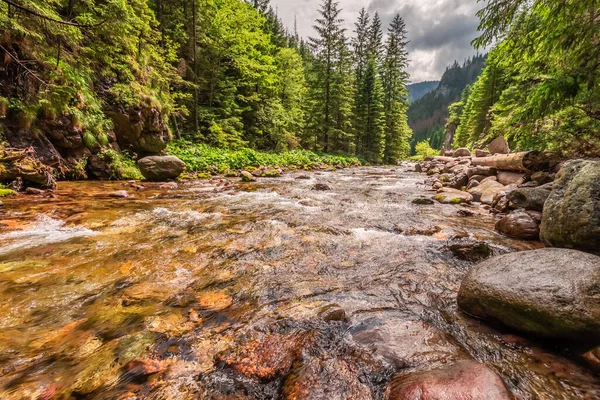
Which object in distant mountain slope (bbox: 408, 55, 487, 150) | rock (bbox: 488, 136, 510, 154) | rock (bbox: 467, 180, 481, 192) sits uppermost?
distant mountain slope (bbox: 408, 55, 487, 150)

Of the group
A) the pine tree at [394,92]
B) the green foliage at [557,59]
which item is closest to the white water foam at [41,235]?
the green foliage at [557,59]

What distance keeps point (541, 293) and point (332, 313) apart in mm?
1556

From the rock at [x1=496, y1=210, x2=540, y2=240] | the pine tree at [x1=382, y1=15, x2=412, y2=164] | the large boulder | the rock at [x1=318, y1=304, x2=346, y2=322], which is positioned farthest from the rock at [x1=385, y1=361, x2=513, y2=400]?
the pine tree at [x1=382, y1=15, x2=412, y2=164]

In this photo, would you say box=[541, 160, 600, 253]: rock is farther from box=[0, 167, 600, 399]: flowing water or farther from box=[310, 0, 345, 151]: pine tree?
box=[310, 0, 345, 151]: pine tree

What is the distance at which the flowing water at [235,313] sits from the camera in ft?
5.26

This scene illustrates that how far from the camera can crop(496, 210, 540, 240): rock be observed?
414 centimetres

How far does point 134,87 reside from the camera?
10211 mm

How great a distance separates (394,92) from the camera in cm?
3247

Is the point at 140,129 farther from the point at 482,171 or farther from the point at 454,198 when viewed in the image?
the point at 482,171

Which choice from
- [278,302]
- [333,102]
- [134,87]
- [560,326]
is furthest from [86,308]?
[333,102]

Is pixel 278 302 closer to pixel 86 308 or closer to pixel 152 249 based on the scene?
pixel 86 308

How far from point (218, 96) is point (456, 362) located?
65.3ft

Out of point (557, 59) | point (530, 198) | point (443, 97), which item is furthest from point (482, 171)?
point (443, 97)

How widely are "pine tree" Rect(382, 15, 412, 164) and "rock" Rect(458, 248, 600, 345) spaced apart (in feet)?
99.9
